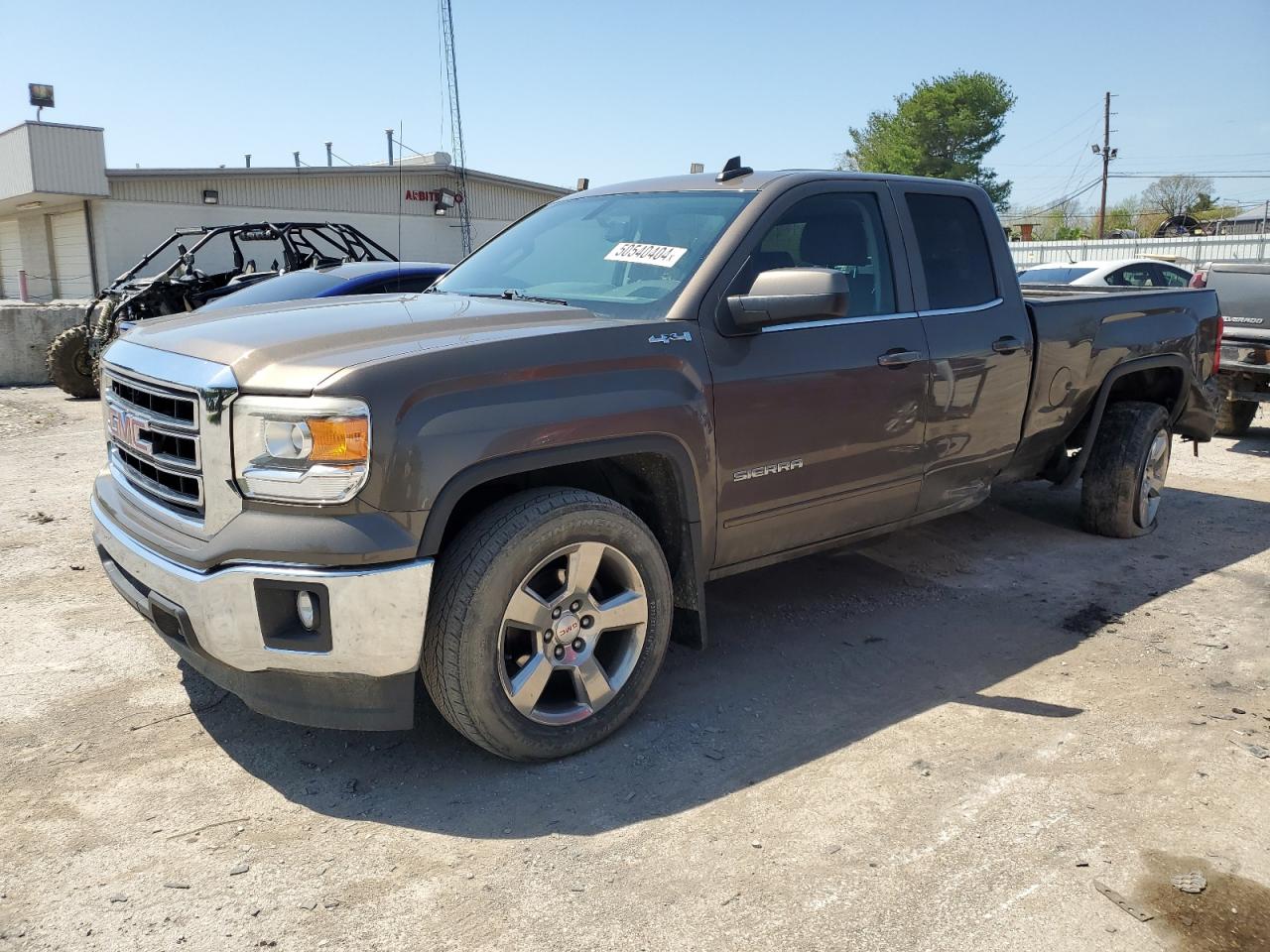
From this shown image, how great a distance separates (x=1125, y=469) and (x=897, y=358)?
2.44 m

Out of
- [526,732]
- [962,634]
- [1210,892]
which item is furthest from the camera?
[962,634]

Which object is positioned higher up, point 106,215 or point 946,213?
point 106,215

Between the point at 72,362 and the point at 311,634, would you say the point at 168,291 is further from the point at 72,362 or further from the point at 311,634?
the point at 311,634

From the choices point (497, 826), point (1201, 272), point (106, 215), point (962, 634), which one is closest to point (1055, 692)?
point (962, 634)

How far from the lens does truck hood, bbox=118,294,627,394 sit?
114 inches

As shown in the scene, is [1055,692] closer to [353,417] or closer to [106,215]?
[353,417]

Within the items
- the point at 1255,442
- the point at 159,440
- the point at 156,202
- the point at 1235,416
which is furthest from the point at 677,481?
the point at 156,202

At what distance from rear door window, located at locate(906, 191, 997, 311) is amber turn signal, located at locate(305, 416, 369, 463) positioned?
8.81 feet

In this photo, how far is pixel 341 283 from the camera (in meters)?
8.34

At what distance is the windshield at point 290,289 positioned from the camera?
8.39m

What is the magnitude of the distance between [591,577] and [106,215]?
2610cm

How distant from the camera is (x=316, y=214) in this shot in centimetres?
2870

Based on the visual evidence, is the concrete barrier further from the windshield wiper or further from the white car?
the white car

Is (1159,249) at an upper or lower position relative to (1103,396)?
upper
